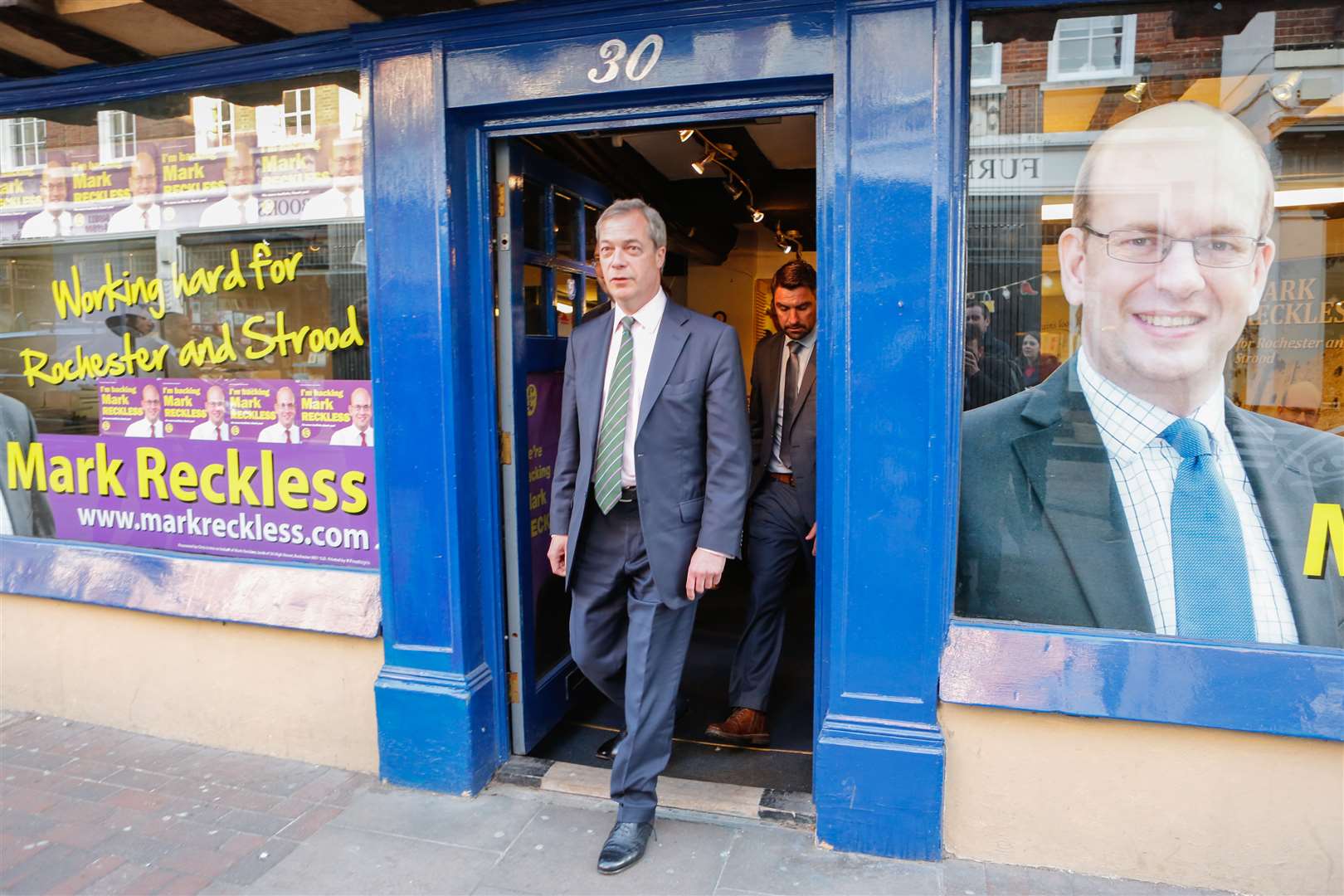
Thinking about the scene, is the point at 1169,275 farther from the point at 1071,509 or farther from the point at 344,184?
the point at 344,184

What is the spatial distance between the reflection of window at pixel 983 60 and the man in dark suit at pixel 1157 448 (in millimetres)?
395

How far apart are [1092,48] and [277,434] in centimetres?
330

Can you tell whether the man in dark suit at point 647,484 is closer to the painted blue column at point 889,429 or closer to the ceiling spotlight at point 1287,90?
the painted blue column at point 889,429

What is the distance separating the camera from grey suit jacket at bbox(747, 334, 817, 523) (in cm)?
375

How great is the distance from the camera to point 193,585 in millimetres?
3664

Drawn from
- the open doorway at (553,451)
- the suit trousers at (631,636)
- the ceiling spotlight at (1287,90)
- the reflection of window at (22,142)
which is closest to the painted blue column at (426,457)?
the open doorway at (553,451)

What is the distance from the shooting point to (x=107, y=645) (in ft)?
12.8

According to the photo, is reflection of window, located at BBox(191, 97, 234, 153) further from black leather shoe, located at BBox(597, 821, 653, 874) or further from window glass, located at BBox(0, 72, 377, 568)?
black leather shoe, located at BBox(597, 821, 653, 874)

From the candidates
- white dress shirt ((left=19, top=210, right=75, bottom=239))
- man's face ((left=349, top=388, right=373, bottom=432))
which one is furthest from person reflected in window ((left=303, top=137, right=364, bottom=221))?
white dress shirt ((left=19, top=210, right=75, bottom=239))

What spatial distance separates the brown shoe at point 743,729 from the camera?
12.0 feet

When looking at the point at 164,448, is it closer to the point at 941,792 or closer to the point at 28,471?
the point at 28,471

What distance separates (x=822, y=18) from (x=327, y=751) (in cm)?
327

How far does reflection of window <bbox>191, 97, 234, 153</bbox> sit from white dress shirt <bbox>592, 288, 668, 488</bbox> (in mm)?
1956

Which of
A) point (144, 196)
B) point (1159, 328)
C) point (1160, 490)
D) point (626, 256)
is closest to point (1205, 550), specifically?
point (1160, 490)
